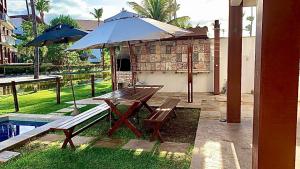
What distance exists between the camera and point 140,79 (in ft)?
39.5

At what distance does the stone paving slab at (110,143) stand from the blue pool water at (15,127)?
2.43m

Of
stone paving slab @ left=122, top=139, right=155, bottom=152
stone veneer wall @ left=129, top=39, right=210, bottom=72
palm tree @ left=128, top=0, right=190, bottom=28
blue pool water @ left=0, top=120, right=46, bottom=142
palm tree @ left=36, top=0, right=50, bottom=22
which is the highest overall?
palm tree @ left=36, top=0, right=50, bottom=22

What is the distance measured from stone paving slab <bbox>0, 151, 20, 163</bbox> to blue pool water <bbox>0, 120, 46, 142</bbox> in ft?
5.71

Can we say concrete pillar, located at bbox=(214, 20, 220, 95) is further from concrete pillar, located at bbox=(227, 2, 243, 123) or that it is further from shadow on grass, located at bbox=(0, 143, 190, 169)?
shadow on grass, located at bbox=(0, 143, 190, 169)

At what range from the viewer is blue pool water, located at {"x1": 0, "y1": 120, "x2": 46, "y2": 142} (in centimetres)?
626

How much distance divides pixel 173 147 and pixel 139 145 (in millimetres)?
612

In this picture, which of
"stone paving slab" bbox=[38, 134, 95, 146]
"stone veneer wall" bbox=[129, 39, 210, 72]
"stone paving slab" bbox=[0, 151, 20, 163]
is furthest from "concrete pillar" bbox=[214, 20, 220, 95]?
"stone paving slab" bbox=[0, 151, 20, 163]

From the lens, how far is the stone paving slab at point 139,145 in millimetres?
4566

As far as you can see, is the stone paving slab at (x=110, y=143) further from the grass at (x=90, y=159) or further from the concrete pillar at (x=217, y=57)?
the concrete pillar at (x=217, y=57)

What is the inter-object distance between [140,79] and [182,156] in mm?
8029

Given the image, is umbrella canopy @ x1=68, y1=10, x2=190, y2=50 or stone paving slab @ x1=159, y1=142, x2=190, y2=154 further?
umbrella canopy @ x1=68, y1=10, x2=190, y2=50

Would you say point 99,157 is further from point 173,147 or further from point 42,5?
point 42,5

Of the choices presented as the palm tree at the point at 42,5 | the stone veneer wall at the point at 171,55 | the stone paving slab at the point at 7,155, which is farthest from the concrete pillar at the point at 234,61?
the palm tree at the point at 42,5

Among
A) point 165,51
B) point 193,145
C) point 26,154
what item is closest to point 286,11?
point 193,145
